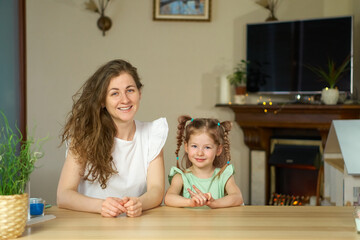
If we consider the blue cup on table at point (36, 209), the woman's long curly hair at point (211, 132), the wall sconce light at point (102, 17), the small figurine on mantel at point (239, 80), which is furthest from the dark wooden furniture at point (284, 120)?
the blue cup on table at point (36, 209)

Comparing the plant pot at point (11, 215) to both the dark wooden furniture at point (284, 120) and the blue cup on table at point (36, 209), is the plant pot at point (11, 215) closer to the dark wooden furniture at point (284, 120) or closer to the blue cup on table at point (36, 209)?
the blue cup on table at point (36, 209)

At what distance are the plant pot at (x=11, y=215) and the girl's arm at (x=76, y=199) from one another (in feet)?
1.08

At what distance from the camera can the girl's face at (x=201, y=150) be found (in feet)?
6.59

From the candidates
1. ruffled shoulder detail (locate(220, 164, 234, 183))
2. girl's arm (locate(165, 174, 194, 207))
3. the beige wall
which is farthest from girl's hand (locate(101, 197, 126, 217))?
the beige wall

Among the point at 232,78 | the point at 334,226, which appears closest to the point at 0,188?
the point at 334,226

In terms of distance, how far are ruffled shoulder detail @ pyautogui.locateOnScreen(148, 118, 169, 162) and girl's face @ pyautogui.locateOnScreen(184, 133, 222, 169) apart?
0.13 metres

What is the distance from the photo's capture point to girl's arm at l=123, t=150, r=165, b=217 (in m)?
1.62

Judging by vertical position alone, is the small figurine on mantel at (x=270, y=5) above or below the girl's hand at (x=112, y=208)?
above

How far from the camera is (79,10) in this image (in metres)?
4.78

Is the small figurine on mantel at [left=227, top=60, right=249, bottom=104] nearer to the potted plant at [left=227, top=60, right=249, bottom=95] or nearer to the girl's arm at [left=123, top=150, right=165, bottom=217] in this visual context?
the potted plant at [left=227, top=60, right=249, bottom=95]

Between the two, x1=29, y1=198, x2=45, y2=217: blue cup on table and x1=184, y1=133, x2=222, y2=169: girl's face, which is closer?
x1=29, y1=198, x2=45, y2=217: blue cup on table

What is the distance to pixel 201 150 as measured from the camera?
2029 mm

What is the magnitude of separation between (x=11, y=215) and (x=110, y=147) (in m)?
0.73

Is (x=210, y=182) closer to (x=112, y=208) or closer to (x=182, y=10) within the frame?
(x=112, y=208)
